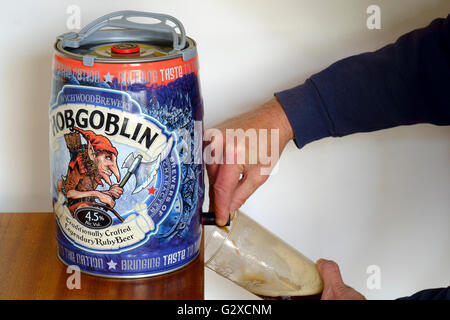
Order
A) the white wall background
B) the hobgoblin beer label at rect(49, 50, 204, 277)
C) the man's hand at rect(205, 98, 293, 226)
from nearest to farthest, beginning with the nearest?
the hobgoblin beer label at rect(49, 50, 204, 277) < the man's hand at rect(205, 98, 293, 226) < the white wall background

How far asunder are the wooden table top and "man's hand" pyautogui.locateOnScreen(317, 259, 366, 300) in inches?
7.3

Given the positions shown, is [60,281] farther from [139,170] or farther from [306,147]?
[306,147]

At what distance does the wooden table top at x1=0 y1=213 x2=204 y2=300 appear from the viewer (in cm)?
73

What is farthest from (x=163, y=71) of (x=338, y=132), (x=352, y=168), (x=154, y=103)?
(x=352, y=168)

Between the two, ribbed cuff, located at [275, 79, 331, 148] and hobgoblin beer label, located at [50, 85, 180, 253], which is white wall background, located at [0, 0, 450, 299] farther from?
Result: hobgoblin beer label, located at [50, 85, 180, 253]

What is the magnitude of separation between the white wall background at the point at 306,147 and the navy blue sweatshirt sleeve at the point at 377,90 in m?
0.12

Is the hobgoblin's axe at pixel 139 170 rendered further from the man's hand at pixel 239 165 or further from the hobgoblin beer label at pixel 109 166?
the man's hand at pixel 239 165

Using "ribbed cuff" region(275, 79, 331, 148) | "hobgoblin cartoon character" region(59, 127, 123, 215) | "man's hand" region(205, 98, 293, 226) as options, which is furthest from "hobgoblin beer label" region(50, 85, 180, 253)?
"ribbed cuff" region(275, 79, 331, 148)

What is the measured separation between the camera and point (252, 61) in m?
0.99

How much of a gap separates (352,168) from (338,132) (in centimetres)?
20

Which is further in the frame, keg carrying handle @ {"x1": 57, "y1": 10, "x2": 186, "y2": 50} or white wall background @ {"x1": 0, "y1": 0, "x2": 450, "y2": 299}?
white wall background @ {"x1": 0, "y1": 0, "x2": 450, "y2": 299}

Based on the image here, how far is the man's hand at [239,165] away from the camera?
793mm

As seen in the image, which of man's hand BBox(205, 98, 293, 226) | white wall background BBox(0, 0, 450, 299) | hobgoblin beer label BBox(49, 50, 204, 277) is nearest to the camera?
hobgoblin beer label BBox(49, 50, 204, 277)

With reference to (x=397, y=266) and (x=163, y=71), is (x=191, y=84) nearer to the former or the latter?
(x=163, y=71)
